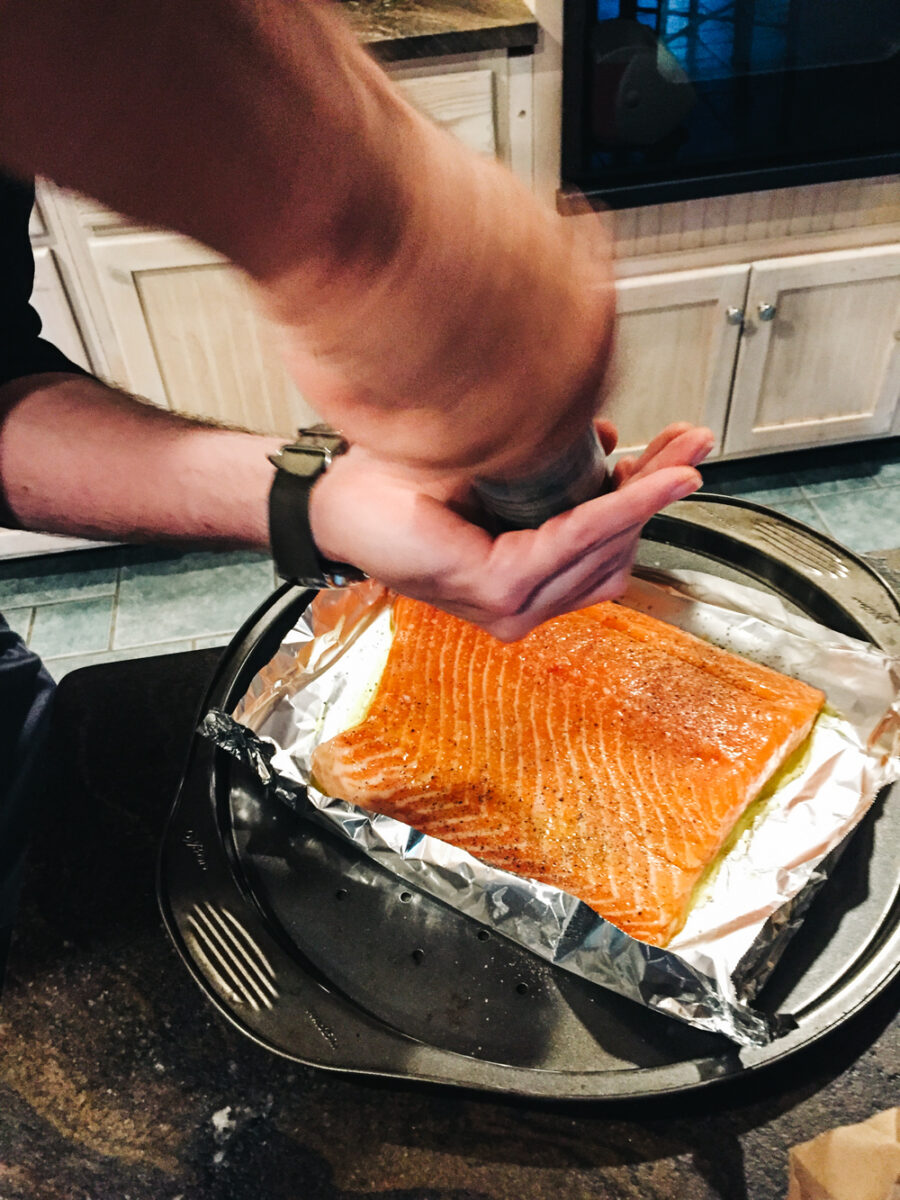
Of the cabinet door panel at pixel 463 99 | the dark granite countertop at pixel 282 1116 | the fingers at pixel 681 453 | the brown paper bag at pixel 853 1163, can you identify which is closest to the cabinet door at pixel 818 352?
the cabinet door panel at pixel 463 99

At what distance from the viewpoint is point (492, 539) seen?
2.14 ft

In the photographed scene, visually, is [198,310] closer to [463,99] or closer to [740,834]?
[463,99]

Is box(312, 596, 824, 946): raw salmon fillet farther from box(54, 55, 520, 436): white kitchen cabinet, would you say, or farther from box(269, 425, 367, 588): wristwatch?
box(54, 55, 520, 436): white kitchen cabinet

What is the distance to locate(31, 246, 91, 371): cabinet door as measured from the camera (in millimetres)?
1742

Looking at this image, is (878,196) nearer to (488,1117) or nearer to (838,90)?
(838,90)

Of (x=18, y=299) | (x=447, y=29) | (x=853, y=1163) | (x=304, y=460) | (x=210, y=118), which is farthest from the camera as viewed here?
(x=447, y=29)

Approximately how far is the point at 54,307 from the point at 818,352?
1.85 metres

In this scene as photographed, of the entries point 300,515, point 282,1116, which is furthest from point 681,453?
point 282,1116

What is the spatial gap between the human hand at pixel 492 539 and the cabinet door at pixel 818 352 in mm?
1402

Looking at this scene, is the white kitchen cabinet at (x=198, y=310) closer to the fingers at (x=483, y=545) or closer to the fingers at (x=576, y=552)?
the fingers at (x=483, y=545)

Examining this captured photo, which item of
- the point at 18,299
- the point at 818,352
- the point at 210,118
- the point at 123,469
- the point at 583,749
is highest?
the point at 210,118

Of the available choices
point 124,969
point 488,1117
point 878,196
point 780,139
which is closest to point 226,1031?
point 124,969

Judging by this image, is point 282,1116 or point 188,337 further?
point 188,337

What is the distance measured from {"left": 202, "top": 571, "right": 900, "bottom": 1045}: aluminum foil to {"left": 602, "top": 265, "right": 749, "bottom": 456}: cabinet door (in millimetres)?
826
